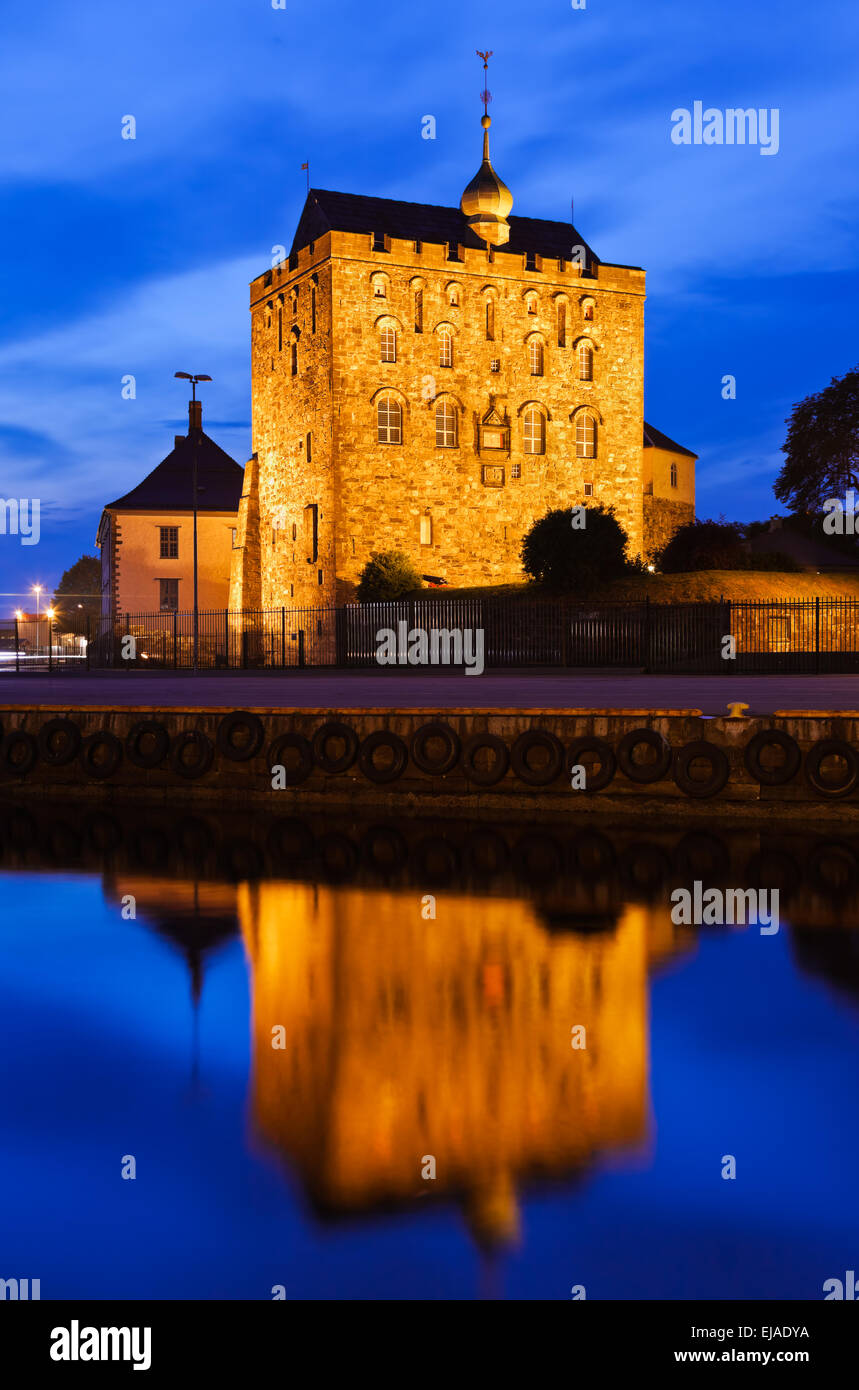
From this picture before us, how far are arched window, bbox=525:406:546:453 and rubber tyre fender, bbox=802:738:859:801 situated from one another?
40106 millimetres

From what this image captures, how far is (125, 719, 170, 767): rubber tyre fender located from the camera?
52.0 feet

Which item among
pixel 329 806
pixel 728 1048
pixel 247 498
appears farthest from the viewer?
pixel 247 498

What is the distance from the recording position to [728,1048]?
5.84m

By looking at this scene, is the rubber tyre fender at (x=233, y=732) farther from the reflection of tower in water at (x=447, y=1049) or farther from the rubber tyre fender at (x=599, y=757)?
the reflection of tower in water at (x=447, y=1049)

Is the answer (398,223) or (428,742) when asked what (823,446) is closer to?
(398,223)

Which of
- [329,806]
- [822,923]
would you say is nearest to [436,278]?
[329,806]

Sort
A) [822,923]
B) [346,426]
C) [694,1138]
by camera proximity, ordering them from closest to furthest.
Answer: [694,1138], [822,923], [346,426]

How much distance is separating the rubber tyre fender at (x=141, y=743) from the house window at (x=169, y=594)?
42.1m

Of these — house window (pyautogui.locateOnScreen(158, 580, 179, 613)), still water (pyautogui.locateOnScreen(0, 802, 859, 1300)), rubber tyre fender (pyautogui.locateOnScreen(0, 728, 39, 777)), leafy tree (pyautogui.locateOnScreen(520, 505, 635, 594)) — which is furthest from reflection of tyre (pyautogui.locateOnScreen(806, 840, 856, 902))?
house window (pyautogui.locateOnScreen(158, 580, 179, 613))

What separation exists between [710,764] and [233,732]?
5876mm

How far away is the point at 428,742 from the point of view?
14.2 metres

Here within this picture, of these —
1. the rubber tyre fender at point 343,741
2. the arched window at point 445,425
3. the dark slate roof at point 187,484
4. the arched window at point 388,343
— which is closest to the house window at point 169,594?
the dark slate roof at point 187,484
